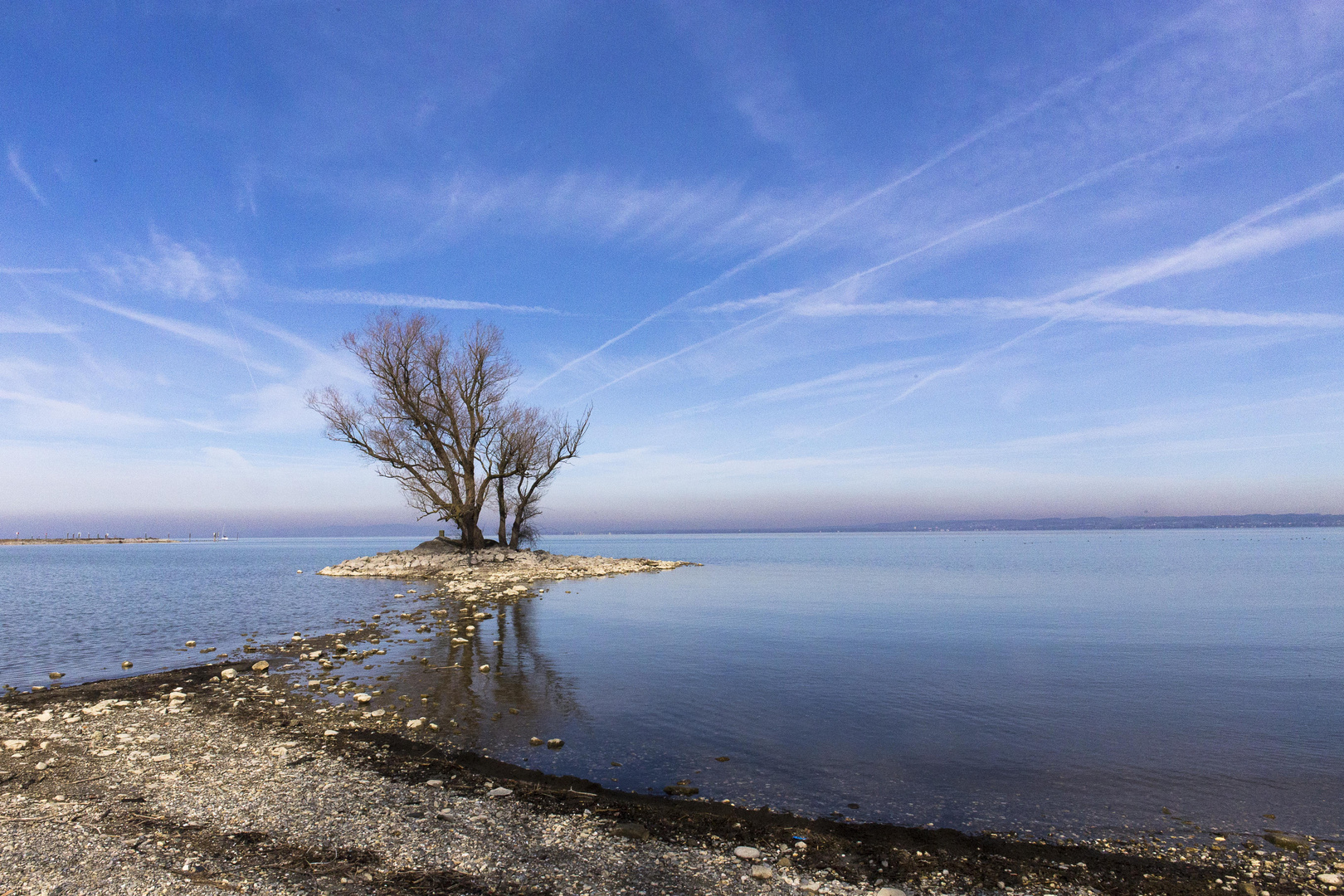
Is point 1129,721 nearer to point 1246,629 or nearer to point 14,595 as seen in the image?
point 1246,629

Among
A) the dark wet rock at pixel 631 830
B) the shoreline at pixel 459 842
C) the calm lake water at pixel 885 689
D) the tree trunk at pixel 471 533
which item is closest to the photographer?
the shoreline at pixel 459 842

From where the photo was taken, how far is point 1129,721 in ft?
34.1

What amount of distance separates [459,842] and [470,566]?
34.7m

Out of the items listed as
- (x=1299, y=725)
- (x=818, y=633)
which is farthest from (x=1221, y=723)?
(x=818, y=633)

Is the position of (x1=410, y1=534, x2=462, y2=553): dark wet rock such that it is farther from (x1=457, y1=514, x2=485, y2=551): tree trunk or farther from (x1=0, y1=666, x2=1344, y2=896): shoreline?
(x1=0, y1=666, x2=1344, y2=896): shoreline

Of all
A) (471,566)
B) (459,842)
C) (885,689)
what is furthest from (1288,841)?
(471,566)

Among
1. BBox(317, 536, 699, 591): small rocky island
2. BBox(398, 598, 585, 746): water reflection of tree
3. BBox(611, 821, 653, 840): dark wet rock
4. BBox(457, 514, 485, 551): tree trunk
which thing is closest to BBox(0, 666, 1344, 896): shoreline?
BBox(611, 821, 653, 840): dark wet rock

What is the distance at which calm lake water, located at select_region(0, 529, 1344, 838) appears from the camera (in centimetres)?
775

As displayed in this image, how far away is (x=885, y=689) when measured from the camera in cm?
1244

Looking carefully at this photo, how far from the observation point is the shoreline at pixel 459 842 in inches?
215

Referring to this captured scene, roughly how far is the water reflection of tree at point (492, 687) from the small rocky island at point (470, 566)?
17.6 metres

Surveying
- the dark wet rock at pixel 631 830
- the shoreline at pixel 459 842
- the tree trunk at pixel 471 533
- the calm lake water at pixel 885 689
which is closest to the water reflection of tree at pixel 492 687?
the calm lake water at pixel 885 689

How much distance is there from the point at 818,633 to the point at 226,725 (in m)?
13.6

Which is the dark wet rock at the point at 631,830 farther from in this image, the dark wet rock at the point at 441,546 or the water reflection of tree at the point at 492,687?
the dark wet rock at the point at 441,546
